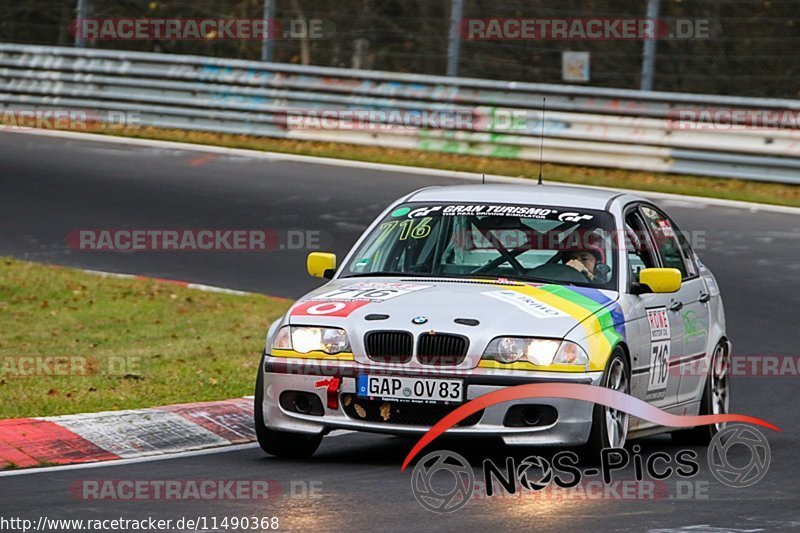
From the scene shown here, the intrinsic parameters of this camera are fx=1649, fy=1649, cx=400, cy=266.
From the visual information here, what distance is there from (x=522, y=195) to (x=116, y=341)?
4.63m

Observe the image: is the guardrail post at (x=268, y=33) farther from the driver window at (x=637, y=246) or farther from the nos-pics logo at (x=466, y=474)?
the nos-pics logo at (x=466, y=474)

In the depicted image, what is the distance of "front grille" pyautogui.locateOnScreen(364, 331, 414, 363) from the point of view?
26.7 feet

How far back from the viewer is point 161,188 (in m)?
19.7

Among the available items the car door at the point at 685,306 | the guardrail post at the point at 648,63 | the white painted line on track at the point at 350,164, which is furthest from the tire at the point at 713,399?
the guardrail post at the point at 648,63

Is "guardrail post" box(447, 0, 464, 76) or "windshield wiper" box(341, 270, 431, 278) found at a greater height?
"guardrail post" box(447, 0, 464, 76)

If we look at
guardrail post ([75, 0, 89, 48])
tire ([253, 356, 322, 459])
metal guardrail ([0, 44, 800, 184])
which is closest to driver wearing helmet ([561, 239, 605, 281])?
tire ([253, 356, 322, 459])

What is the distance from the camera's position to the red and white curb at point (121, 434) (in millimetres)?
8375

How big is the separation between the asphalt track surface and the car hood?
2.47 feet

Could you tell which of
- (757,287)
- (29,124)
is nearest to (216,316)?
(757,287)

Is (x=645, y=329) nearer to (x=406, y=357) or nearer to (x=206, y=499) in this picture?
(x=406, y=357)

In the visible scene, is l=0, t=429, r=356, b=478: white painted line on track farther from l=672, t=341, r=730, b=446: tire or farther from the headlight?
l=672, t=341, r=730, b=446: tire

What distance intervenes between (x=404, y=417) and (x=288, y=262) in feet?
27.7

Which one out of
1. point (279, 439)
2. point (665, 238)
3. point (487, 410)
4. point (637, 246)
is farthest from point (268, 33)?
point (487, 410)

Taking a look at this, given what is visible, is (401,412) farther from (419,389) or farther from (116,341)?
(116,341)
